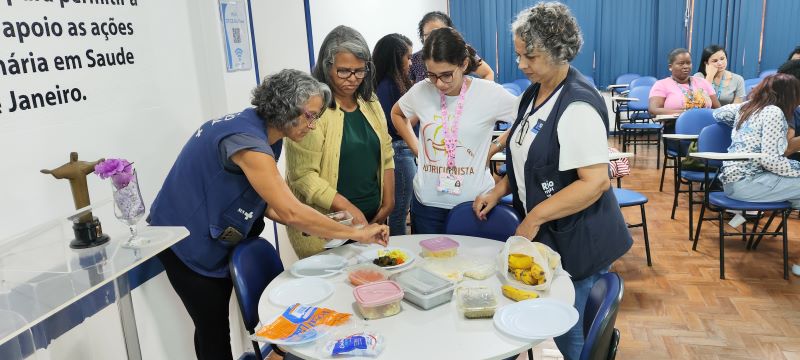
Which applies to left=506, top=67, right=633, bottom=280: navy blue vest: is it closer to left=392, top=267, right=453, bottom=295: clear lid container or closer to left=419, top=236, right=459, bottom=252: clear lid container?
left=419, top=236, right=459, bottom=252: clear lid container

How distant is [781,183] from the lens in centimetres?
350

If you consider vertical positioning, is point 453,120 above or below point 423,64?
below

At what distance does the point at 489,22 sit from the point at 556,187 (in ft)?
25.6

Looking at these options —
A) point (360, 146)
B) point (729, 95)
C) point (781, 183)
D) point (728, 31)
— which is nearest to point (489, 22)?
point (728, 31)

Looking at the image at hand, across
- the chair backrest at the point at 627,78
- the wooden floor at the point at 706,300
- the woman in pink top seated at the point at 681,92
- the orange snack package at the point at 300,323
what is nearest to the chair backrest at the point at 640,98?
the chair backrest at the point at 627,78

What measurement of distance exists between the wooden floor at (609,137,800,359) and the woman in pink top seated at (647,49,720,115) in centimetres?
145

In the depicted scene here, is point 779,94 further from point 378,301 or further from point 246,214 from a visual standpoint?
point 246,214

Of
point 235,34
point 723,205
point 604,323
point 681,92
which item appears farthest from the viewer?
point 681,92

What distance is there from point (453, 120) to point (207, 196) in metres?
1.09

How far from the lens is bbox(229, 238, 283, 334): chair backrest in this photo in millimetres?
1988

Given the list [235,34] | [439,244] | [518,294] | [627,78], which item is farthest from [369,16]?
[627,78]

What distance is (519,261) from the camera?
6.01 feet

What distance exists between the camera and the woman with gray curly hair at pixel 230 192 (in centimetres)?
188

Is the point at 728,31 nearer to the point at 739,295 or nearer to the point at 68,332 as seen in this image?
the point at 739,295
